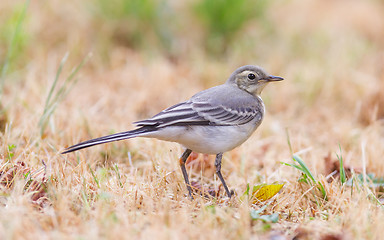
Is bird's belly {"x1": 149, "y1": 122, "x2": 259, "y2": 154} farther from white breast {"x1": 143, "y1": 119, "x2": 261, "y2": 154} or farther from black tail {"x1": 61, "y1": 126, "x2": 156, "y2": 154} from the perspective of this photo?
black tail {"x1": 61, "y1": 126, "x2": 156, "y2": 154}

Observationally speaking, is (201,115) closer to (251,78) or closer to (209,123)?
(209,123)

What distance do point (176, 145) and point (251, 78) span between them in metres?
1.03

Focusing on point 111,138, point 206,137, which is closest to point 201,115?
point 206,137

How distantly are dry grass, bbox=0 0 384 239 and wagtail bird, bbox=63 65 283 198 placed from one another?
1.16 feet

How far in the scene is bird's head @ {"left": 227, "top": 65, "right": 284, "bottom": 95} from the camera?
4980 millimetres

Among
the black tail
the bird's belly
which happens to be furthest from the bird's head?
the black tail

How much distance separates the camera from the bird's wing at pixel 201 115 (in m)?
4.19

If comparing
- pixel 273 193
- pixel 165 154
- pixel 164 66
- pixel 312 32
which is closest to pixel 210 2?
pixel 164 66

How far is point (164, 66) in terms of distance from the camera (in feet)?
24.9

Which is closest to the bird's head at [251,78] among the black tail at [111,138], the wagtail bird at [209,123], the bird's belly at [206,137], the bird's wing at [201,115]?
the wagtail bird at [209,123]

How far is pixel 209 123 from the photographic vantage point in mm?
4375

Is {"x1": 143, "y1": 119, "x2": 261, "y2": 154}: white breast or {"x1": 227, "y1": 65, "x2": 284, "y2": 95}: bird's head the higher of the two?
{"x1": 227, "y1": 65, "x2": 284, "y2": 95}: bird's head

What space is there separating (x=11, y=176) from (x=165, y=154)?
5.09 feet

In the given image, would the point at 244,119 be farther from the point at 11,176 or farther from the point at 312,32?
the point at 312,32
